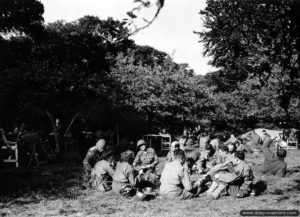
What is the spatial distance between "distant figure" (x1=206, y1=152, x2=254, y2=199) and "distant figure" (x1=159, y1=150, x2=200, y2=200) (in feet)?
1.85

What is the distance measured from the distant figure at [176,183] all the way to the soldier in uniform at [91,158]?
2.65 m

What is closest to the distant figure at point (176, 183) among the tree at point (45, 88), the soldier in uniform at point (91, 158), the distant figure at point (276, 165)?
the soldier in uniform at point (91, 158)

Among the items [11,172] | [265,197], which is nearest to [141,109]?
[11,172]

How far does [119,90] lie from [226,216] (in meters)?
16.3

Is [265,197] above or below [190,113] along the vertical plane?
below

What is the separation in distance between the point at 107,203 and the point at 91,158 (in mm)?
2619

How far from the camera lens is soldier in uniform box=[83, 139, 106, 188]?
1048 centimetres

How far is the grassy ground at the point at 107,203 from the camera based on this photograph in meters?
7.51

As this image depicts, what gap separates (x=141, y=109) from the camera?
2367 cm

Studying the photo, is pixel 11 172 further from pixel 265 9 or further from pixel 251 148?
pixel 251 148

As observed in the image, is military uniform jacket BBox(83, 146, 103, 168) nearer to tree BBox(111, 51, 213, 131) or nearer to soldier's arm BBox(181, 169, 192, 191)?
soldier's arm BBox(181, 169, 192, 191)

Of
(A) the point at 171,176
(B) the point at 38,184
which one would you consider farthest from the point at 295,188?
(B) the point at 38,184

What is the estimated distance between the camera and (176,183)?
8789 mm

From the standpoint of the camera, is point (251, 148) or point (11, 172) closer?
point (11, 172)
